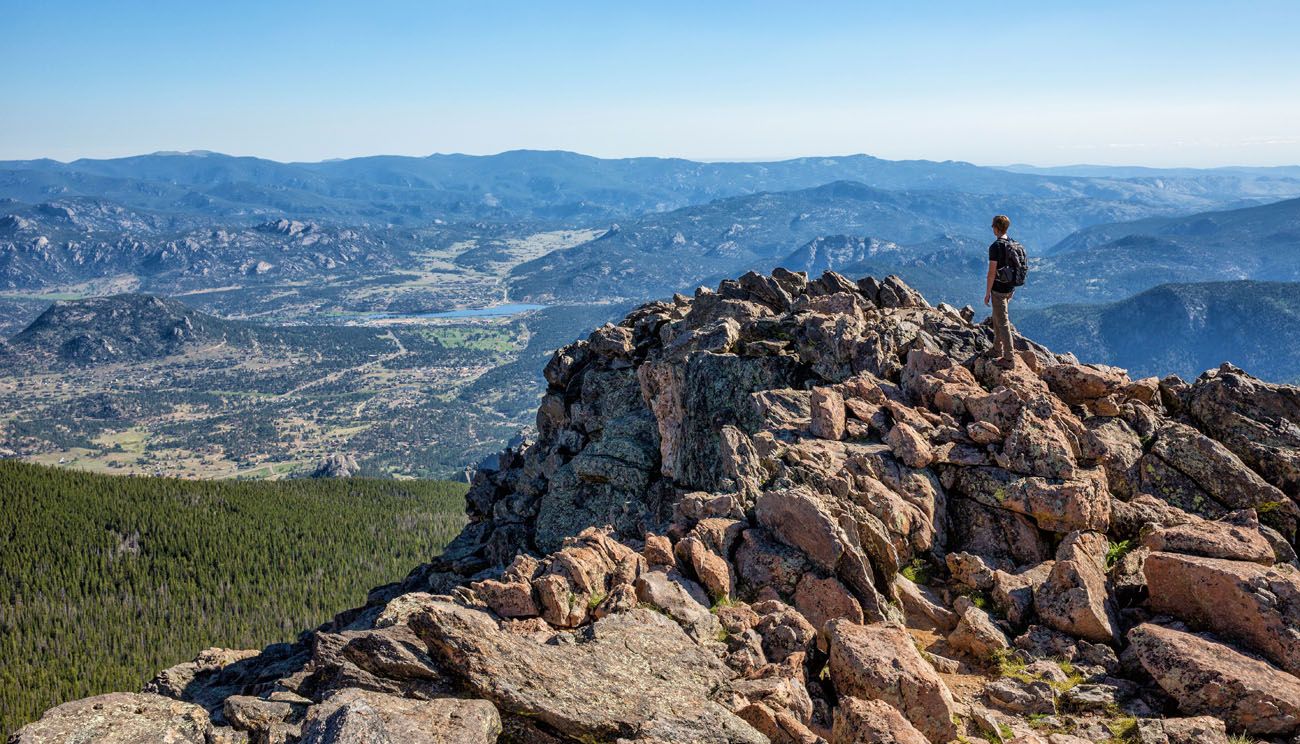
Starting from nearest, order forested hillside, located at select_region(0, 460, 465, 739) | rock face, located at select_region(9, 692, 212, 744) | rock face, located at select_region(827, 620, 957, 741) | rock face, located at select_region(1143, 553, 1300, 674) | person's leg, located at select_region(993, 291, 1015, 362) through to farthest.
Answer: rock face, located at select_region(9, 692, 212, 744)
rock face, located at select_region(827, 620, 957, 741)
rock face, located at select_region(1143, 553, 1300, 674)
person's leg, located at select_region(993, 291, 1015, 362)
forested hillside, located at select_region(0, 460, 465, 739)

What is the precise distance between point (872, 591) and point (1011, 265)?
61.7ft

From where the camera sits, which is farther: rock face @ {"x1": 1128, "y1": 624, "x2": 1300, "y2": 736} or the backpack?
the backpack

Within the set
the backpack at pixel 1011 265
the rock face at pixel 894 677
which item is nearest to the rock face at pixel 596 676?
the rock face at pixel 894 677

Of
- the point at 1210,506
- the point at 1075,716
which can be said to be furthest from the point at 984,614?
the point at 1210,506

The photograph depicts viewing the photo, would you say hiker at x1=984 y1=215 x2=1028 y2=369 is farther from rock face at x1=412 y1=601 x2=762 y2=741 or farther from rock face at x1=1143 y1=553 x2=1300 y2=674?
rock face at x1=412 y1=601 x2=762 y2=741

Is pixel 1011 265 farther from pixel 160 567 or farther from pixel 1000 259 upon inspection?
pixel 160 567

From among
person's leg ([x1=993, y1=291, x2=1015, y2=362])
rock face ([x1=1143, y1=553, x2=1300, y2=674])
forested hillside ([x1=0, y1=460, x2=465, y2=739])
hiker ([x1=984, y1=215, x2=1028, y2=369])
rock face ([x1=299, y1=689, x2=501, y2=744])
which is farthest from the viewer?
forested hillside ([x1=0, y1=460, x2=465, y2=739])

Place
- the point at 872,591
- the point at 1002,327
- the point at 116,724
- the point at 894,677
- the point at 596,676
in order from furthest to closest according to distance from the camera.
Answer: the point at 1002,327 < the point at 872,591 < the point at 596,676 < the point at 894,677 < the point at 116,724

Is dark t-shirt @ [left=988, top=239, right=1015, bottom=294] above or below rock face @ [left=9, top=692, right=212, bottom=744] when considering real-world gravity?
above

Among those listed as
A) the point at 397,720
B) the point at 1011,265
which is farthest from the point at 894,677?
the point at 1011,265

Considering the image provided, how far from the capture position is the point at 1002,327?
38.3 metres

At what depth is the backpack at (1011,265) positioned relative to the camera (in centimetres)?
3609

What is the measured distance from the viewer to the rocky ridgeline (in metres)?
19.4

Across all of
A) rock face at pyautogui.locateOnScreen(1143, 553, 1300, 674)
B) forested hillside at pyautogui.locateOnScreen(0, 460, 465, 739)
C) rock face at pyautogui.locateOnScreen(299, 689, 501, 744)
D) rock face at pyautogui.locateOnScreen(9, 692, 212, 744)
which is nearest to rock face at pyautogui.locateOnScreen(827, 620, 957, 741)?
rock face at pyautogui.locateOnScreen(1143, 553, 1300, 674)
